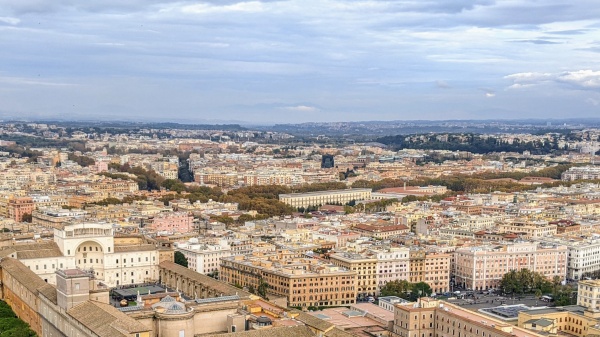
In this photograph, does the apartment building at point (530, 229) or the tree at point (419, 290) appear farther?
the apartment building at point (530, 229)

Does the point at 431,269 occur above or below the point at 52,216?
below

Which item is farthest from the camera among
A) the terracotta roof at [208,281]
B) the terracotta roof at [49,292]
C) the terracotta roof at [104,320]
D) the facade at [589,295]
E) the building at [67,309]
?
the facade at [589,295]

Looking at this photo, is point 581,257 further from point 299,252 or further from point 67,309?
point 67,309

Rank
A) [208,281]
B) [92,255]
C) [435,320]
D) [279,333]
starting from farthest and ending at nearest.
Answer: [92,255]
[208,281]
[435,320]
[279,333]

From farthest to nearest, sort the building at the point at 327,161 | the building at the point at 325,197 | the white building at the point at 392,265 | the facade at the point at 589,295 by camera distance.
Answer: the building at the point at 327,161
the building at the point at 325,197
the white building at the point at 392,265
the facade at the point at 589,295

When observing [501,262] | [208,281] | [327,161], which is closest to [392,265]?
[501,262]

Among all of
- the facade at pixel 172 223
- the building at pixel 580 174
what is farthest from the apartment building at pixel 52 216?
the building at pixel 580 174

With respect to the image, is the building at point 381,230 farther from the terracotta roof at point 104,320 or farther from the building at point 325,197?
the terracotta roof at point 104,320

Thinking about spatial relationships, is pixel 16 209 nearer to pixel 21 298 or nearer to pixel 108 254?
pixel 108 254

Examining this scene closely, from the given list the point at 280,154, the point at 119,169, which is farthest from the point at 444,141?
the point at 119,169
